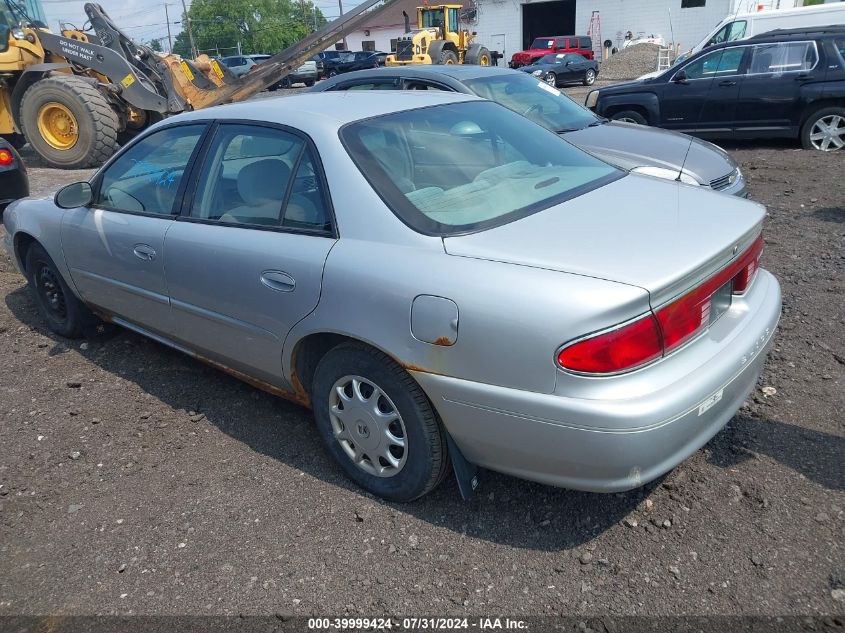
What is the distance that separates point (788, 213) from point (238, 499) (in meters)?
6.11

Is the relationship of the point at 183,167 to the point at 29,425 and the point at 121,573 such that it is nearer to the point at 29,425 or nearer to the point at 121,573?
the point at 29,425

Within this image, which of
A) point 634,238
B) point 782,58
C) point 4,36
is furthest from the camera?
point 4,36

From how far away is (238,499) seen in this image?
3182 millimetres

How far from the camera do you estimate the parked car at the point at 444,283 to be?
2.35 m

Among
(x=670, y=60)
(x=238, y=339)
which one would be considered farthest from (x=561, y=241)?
(x=670, y=60)

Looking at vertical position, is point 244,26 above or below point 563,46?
above

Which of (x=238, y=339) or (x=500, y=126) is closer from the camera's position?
(x=238, y=339)

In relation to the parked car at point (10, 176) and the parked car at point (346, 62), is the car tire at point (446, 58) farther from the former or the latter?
the parked car at point (10, 176)

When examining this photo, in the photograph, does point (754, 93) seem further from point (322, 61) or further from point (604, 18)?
point (604, 18)

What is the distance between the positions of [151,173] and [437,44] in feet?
82.6

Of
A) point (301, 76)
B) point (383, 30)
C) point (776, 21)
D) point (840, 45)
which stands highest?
point (383, 30)

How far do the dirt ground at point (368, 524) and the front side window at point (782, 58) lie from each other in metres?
7.44

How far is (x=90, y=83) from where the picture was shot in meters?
11.6

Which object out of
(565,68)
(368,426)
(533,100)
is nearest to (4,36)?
(533,100)
